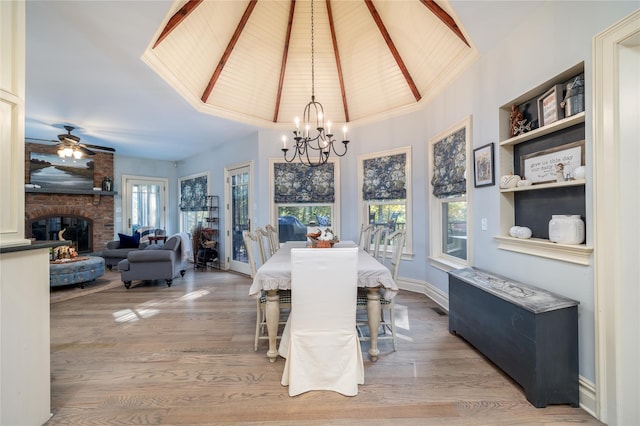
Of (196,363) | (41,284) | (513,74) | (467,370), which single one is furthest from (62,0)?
(467,370)

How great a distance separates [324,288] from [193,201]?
5888 millimetres

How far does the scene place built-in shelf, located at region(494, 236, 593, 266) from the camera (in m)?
1.69

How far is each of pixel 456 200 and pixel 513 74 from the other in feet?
4.82

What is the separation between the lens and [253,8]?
3.42m

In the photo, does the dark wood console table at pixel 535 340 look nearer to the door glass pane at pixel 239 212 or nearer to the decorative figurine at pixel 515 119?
the decorative figurine at pixel 515 119

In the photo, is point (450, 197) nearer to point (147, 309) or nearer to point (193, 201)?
point (147, 309)

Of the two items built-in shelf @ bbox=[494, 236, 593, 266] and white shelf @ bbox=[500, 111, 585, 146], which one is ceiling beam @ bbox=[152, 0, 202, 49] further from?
built-in shelf @ bbox=[494, 236, 593, 266]

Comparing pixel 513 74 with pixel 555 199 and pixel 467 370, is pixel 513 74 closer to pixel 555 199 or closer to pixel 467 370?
pixel 555 199

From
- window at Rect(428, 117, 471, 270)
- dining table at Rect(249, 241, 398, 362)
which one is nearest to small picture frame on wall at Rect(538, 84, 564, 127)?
window at Rect(428, 117, 471, 270)

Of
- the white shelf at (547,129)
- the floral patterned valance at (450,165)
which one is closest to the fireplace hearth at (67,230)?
the floral patterned valance at (450,165)

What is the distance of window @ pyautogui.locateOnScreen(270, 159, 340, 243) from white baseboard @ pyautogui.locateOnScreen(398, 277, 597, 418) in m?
1.42

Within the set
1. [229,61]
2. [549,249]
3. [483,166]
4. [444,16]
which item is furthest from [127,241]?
[549,249]

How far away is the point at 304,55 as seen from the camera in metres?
4.09

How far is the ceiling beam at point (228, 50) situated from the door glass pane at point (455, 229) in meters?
3.54
